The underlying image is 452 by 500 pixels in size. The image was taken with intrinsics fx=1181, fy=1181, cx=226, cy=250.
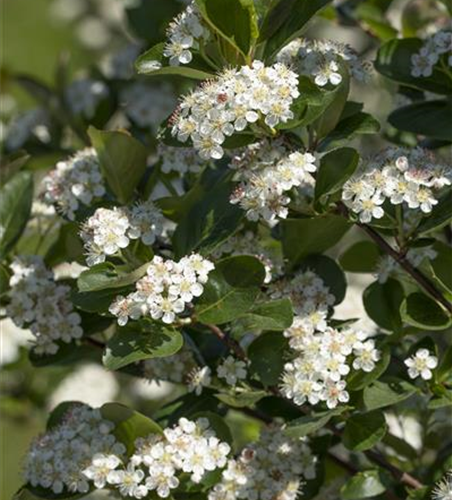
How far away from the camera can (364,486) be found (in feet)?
4.43

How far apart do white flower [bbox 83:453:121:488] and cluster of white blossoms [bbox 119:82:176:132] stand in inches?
32.3

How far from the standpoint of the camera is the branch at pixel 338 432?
52.9 inches

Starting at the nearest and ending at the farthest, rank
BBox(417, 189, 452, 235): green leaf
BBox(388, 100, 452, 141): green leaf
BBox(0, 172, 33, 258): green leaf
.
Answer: BBox(417, 189, 452, 235): green leaf → BBox(388, 100, 452, 141): green leaf → BBox(0, 172, 33, 258): green leaf

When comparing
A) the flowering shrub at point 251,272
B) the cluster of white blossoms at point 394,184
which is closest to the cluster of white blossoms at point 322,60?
the flowering shrub at point 251,272

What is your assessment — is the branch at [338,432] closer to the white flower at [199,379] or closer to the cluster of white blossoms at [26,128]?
the white flower at [199,379]

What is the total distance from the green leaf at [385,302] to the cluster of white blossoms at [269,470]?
17 cm

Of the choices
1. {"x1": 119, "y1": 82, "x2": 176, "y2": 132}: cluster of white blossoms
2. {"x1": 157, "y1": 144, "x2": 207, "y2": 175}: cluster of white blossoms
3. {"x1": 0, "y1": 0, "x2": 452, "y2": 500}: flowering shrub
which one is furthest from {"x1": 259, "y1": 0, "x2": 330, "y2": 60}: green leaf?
{"x1": 119, "y1": 82, "x2": 176, "y2": 132}: cluster of white blossoms

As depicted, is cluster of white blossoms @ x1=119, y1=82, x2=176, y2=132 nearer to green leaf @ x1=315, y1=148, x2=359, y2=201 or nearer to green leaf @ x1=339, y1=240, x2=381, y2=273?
green leaf @ x1=339, y1=240, x2=381, y2=273

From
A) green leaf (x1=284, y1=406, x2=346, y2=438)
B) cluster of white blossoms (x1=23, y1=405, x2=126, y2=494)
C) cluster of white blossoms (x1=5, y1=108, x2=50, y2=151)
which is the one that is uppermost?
green leaf (x1=284, y1=406, x2=346, y2=438)

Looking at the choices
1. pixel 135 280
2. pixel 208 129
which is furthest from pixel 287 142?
pixel 135 280

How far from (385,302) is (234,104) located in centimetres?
38

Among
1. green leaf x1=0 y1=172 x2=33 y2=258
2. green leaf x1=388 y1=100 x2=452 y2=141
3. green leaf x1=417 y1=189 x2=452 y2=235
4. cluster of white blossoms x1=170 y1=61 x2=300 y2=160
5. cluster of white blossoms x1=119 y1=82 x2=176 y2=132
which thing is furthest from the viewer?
cluster of white blossoms x1=119 y1=82 x2=176 y2=132

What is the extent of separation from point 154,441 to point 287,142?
1.18ft

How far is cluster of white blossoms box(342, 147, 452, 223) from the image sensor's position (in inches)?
48.0
